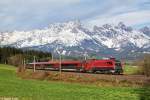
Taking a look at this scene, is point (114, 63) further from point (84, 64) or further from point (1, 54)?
point (1, 54)

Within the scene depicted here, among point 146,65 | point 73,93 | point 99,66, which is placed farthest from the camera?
point 99,66

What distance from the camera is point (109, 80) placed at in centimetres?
5506

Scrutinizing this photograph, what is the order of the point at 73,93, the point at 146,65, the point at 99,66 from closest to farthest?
the point at 73,93
the point at 146,65
the point at 99,66

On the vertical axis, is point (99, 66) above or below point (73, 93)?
above

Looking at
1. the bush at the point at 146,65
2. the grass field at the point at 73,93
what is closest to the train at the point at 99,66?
the bush at the point at 146,65

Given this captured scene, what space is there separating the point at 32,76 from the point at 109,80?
76.6ft

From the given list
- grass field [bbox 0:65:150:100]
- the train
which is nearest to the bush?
the train

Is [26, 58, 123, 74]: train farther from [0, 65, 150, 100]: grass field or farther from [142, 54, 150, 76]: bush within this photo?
[0, 65, 150, 100]: grass field

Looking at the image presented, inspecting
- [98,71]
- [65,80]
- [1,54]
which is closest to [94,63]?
[98,71]

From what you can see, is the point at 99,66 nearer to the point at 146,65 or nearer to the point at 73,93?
the point at 146,65

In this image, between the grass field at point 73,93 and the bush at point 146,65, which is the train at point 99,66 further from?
the grass field at point 73,93

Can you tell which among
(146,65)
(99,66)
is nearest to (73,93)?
(146,65)

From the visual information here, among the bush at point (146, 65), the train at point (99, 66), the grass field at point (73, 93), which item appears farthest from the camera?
the train at point (99, 66)

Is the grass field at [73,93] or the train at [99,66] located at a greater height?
the train at [99,66]
